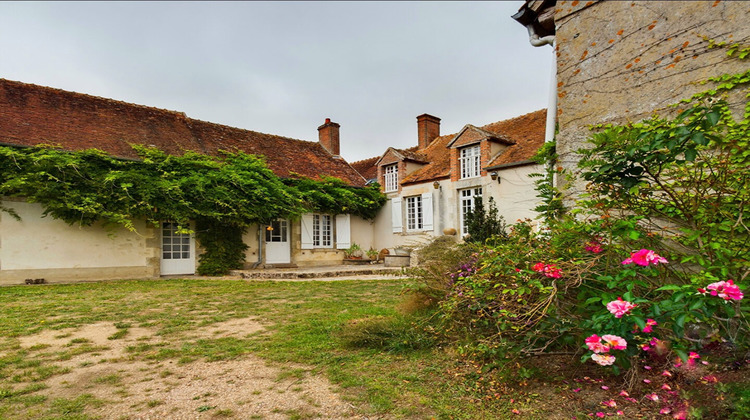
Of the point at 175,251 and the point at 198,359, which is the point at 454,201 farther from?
the point at 198,359

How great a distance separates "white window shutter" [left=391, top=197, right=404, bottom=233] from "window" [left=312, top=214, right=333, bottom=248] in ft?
8.86

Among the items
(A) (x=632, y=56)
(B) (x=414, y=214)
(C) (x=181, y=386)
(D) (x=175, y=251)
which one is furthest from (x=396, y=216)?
(C) (x=181, y=386)

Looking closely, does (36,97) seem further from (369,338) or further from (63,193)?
(369,338)

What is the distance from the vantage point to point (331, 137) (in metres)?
18.9

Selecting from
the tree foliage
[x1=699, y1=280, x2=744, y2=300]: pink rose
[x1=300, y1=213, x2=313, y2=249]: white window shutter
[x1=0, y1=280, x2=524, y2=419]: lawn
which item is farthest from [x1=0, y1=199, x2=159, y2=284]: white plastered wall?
[x1=699, y1=280, x2=744, y2=300]: pink rose

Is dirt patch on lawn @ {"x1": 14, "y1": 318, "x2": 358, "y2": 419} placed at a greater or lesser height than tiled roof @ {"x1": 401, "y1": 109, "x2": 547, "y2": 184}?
lesser

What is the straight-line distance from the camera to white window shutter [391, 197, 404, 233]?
1662 centimetres

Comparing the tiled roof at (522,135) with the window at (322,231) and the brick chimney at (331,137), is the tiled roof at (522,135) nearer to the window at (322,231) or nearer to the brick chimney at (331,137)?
the window at (322,231)

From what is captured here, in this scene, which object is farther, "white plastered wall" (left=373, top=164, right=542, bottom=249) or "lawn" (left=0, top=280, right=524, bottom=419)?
"white plastered wall" (left=373, top=164, right=542, bottom=249)

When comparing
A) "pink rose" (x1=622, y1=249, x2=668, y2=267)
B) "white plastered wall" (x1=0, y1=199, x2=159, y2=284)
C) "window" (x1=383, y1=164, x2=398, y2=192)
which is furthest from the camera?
"window" (x1=383, y1=164, x2=398, y2=192)

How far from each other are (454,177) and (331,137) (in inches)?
268

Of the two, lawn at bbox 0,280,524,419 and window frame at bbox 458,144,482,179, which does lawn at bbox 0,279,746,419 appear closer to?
lawn at bbox 0,280,524,419

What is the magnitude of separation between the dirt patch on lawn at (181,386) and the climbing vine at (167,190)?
24.7 ft

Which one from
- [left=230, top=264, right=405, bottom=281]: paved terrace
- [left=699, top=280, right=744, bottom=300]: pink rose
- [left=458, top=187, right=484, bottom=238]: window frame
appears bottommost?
[left=230, top=264, right=405, bottom=281]: paved terrace
